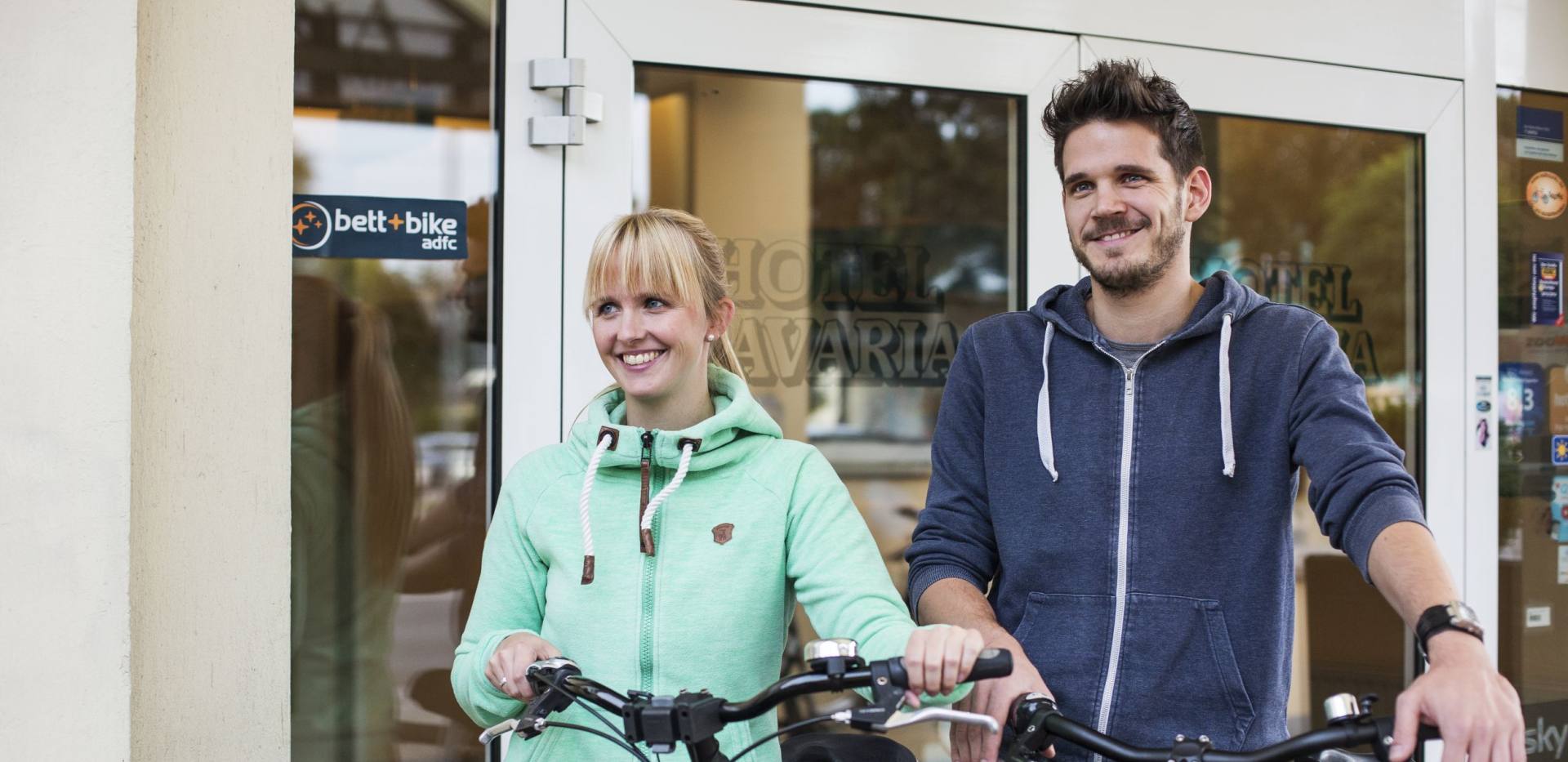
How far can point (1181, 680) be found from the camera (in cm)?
210

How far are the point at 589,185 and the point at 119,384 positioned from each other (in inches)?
43.5

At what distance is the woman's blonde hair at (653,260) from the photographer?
2061 millimetres

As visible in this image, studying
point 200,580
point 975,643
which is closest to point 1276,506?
point 975,643

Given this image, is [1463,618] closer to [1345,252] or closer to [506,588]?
[506,588]

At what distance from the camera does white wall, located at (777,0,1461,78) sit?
358 centimetres

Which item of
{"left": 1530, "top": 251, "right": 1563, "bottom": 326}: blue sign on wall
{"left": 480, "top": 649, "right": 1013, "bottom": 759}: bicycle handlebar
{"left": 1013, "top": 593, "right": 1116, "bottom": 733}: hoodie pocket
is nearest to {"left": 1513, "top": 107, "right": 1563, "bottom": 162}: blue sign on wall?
{"left": 1530, "top": 251, "right": 1563, "bottom": 326}: blue sign on wall

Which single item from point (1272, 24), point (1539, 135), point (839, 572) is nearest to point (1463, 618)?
point (839, 572)

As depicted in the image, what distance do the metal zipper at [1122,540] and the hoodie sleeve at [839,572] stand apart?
281 mm

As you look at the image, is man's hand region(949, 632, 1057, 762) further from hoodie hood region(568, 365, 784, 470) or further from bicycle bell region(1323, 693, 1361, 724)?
hoodie hood region(568, 365, 784, 470)

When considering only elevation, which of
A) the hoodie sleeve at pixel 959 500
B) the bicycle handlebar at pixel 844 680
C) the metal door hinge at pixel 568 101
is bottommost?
the bicycle handlebar at pixel 844 680

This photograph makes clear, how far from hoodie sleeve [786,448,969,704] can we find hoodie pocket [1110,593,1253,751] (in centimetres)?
31

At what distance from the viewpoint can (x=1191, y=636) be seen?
210 centimetres

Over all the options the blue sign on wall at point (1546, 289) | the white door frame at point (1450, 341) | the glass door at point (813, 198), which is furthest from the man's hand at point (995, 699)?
the blue sign on wall at point (1546, 289)

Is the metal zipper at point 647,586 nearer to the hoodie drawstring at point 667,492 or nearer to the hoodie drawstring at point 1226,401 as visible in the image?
the hoodie drawstring at point 667,492
